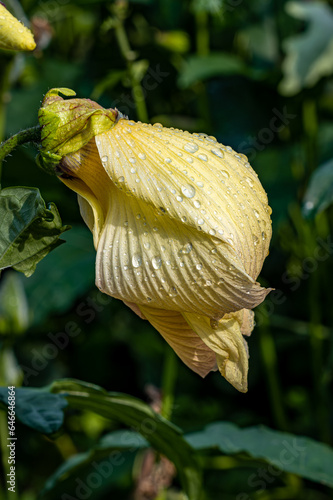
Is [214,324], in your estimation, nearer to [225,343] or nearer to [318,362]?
[225,343]

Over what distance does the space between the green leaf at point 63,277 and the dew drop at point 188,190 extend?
805mm

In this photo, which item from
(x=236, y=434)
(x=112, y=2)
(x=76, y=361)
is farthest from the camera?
A: (x=76, y=361)

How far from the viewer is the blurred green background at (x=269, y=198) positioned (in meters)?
1.48

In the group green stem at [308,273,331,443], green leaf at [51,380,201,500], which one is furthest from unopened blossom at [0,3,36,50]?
green stem at [308,273,331,443]

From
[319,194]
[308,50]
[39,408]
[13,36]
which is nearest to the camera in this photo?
[13,36]

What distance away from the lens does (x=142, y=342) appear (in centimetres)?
168

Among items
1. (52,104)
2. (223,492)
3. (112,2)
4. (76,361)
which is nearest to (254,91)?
(112,2)

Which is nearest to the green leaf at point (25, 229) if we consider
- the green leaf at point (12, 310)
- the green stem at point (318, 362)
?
the green leaf at point (12, 310)

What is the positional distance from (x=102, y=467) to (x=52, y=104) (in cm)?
104

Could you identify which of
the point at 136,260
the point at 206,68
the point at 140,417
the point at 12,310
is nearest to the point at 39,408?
the point at 140,417

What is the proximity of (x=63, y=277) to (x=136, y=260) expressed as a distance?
833 millimetres

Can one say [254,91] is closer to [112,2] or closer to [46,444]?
[112,2]

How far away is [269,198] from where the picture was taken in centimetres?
149

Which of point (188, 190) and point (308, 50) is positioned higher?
point (188, 190)
